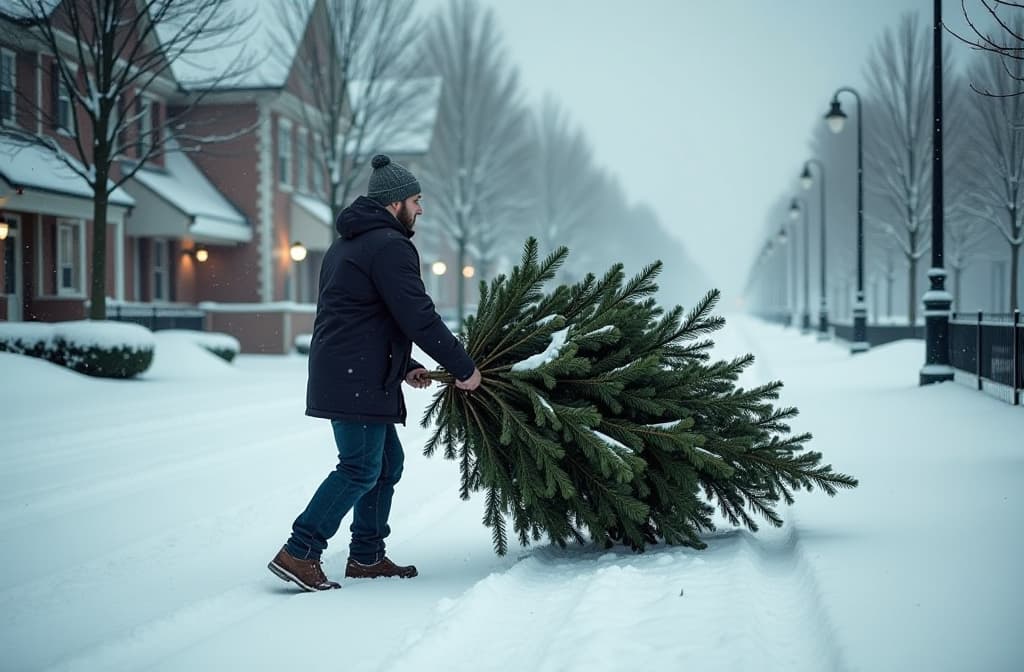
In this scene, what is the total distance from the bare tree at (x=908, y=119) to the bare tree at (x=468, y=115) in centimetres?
1409

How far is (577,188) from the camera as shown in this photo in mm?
56875

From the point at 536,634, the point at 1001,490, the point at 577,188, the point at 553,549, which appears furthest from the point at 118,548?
the point at 577,188

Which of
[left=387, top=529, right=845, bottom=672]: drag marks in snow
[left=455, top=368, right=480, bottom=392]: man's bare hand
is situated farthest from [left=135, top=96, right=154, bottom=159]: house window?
[left=387, top=529, right=845, bottom=672]: drag marks in snow

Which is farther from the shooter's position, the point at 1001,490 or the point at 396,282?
the point at 1001,490

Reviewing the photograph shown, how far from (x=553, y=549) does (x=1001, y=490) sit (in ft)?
10.1

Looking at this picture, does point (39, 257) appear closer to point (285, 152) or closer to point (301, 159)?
point (285, 152)

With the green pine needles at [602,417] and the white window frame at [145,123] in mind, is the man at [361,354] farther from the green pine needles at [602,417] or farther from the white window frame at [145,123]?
the white window frame at [145,123]

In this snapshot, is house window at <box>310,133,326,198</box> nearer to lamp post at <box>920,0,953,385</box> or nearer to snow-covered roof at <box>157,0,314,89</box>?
snow-covered roof at <box>157,0,314,89</box>

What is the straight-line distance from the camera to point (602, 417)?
506 cm

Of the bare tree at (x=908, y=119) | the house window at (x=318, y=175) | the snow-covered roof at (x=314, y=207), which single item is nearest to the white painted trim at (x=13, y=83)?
the snow-covered roof at (x=314, y=207)

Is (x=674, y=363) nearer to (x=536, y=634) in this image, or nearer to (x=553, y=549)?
(x=553, y=549)

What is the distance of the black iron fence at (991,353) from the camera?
1087 centimetres

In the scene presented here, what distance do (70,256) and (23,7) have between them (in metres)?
8.15

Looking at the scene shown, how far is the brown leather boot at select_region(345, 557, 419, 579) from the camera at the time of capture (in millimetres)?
5078
